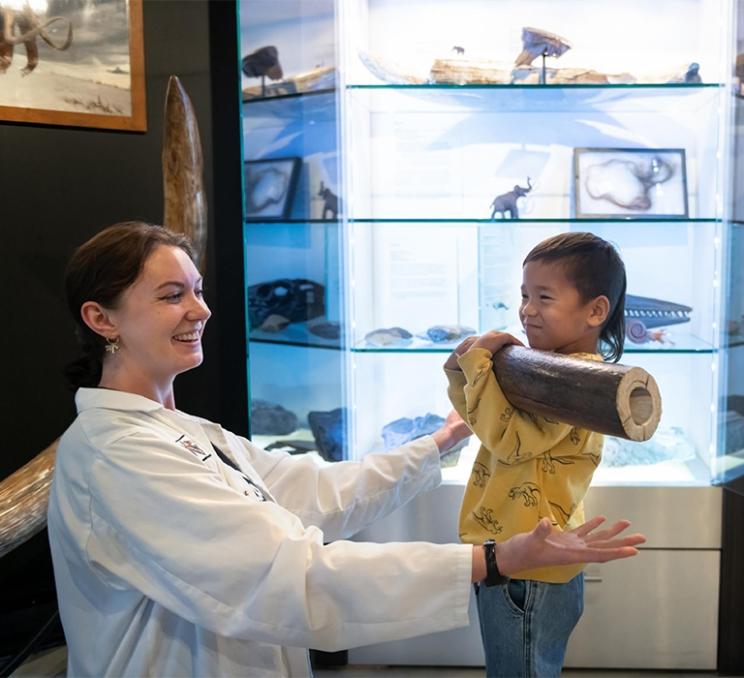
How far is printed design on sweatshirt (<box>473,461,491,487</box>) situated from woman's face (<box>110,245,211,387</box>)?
0.64m

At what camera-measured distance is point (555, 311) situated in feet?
5.65

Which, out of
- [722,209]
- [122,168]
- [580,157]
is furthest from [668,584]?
[122,168]

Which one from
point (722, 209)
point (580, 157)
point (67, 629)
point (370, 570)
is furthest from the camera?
point (580, 157)

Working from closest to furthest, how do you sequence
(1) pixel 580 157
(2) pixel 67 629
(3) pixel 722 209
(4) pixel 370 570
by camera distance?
1. (4) pixel 370 570
2. (2) pixel 67 629
3. (3) pixel 722 209
4. (1) pixel 580 157

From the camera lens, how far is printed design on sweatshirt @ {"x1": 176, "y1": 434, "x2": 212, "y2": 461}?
5.15ft

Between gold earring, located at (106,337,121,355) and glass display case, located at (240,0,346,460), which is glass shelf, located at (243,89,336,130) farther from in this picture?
gold earring, located at (106,337,121,355)

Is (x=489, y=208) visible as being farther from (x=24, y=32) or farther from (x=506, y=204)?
(x=24, y=32)

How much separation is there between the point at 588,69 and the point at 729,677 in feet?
6.68

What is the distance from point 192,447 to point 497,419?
0.58m

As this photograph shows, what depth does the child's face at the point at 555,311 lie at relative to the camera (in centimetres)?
172

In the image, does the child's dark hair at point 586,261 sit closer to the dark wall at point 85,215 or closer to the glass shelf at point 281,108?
the glass shelf at point 281,108

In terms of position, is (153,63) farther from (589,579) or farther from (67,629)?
(589,579)

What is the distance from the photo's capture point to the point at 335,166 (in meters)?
2.78

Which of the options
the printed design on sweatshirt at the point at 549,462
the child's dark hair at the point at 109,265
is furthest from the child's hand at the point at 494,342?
the child's dark hair at the point at 109,265
